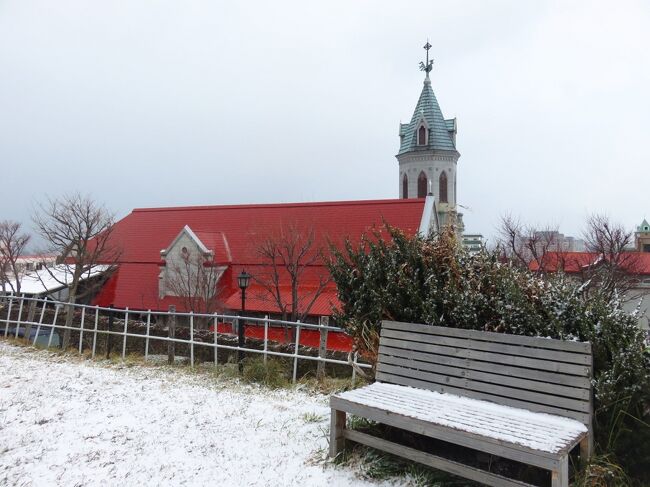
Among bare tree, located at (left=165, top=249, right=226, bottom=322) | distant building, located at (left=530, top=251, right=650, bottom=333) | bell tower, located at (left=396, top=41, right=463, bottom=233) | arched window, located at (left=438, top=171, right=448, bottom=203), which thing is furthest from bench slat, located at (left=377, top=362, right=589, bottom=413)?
arched window, located at (left=438, top=171, right=448, bottom=203)

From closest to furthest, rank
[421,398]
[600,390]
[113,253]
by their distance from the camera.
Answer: [600,390]
[421,398]
[113,253]

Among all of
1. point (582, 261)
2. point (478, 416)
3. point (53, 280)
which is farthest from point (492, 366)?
point (582, 261)

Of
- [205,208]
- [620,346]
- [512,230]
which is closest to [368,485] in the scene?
[620,346]

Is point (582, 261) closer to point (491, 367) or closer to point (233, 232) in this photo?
point (233, 232)

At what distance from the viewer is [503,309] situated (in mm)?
4277

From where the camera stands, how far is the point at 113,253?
2739 centimetres

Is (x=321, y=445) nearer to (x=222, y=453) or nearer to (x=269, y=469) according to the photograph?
(x=269, y=469)

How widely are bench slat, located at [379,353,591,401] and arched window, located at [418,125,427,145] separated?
41.4 meters

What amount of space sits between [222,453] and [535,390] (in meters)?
2.99

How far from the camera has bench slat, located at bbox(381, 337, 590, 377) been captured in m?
3.65

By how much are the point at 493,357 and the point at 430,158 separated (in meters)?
40.8

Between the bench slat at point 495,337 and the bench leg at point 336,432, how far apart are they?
1.08 metres

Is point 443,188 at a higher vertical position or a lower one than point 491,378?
higher

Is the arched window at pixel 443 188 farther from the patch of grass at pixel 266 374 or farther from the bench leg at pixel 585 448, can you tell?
the bench leg at pixel 585 448
